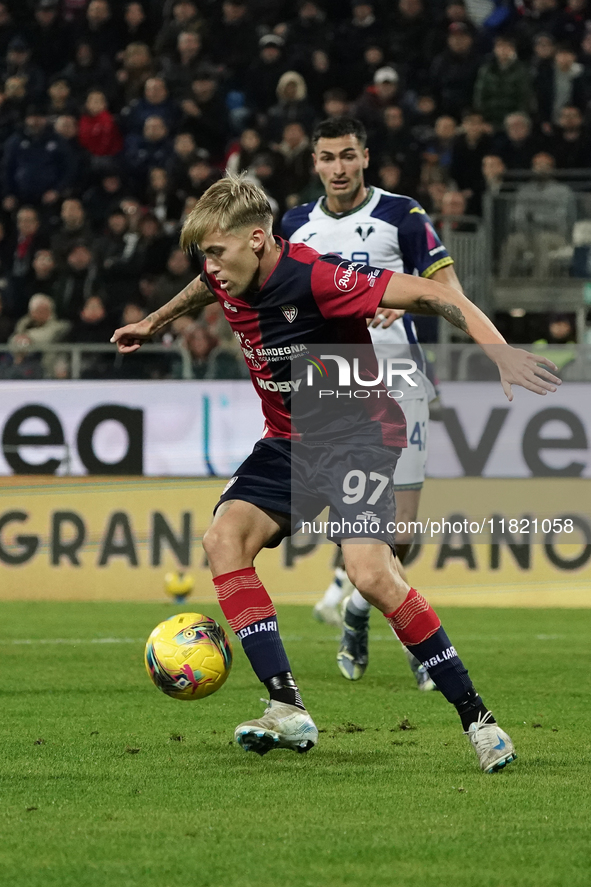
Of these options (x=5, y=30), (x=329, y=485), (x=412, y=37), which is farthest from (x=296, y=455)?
(x=5, y=30)

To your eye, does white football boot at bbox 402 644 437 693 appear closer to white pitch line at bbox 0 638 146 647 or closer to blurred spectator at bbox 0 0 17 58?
white pitch line at bbox 0 638 146 647

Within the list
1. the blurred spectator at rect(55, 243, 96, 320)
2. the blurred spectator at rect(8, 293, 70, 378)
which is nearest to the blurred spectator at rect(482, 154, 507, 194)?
the blurred spectator at rect(55, 243, 96, 320)

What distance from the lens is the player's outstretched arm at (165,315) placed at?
5027 mm

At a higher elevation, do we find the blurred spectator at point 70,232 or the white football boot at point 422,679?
the blurred spectator at point 70,232

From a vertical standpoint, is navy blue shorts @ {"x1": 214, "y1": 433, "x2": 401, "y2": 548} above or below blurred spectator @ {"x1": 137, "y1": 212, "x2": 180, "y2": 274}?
below

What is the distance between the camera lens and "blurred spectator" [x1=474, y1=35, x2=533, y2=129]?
15.1 metres

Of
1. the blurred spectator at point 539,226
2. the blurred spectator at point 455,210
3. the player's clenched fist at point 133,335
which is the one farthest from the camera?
the blurred spectator at point 455,210

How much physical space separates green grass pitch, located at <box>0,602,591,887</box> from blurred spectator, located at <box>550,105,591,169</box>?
8135mm

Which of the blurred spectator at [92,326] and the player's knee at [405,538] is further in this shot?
the blurred spectator at [92,326]

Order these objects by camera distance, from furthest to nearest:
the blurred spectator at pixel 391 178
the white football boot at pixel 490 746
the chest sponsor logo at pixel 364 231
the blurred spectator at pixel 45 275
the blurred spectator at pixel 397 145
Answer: the blurred spectator at pixel 397 145
the blurred spectator at pixel 45 275
the blurred spectator at pixel 391 178
the chest sponsor logo at pixel 364 231
the white football boot at pixel 490 746

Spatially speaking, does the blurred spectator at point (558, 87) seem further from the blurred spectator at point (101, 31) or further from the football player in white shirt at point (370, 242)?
the football player in white shirt at point (370, 242)

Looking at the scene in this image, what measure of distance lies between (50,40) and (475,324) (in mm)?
14460

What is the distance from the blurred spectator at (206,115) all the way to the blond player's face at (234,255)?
1146 cm

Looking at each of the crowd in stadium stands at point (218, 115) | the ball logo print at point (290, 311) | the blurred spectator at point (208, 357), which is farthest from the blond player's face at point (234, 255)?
the crowd in stadium stands at point (218, 115)
